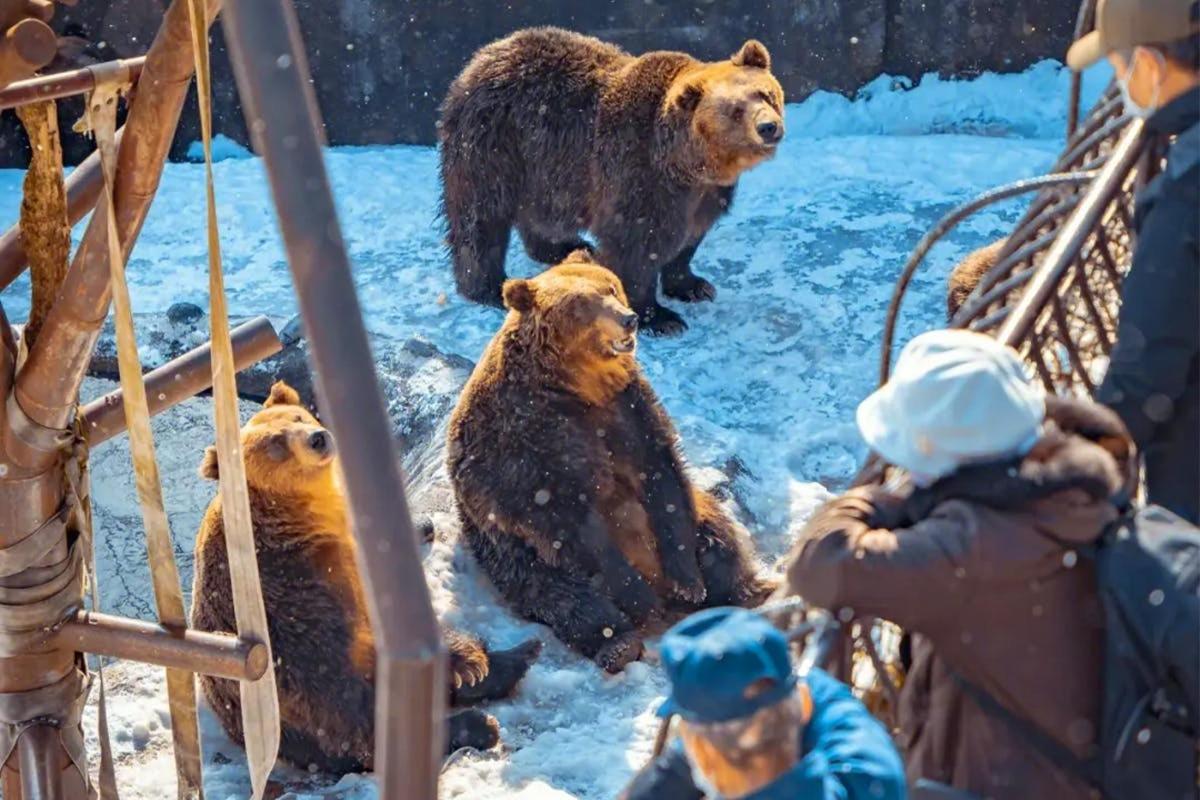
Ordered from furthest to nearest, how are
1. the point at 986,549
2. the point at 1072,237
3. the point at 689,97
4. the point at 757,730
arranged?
1. the point at 689,97
2. the point at 1072,237
3. the point at 986,549
4. the point at 757,730

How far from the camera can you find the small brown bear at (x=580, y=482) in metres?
5.71

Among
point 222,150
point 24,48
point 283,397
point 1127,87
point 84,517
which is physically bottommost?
point 222,150

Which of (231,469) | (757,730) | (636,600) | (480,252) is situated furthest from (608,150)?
(757,730)

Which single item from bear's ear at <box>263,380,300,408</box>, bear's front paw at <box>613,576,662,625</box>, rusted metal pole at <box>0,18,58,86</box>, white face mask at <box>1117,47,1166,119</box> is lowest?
bear's front paw at <box>613,576,662,625</box>

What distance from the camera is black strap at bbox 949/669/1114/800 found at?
7.10ft

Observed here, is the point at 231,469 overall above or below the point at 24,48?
below

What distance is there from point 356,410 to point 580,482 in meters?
4.73

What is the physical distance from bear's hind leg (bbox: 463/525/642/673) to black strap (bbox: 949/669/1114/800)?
3.42 metres

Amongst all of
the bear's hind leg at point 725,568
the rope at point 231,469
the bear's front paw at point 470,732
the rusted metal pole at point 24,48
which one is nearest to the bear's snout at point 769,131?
the bear's hind leg at point 725,568

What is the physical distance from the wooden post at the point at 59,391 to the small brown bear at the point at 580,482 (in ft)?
8.28

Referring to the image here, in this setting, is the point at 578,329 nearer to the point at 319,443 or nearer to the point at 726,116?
the point at 319,443

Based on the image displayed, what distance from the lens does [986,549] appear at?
2.01 metres

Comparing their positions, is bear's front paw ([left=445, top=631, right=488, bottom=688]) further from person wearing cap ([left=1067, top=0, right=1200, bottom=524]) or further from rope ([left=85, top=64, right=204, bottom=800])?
person wearing cap ([left=1067, top=0, right=1200, bottom=524])

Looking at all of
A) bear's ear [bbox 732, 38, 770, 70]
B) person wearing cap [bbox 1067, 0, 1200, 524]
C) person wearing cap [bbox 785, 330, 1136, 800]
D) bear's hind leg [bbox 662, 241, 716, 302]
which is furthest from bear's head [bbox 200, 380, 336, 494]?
bear's ear [bbox 732, 38, 770, 70]
